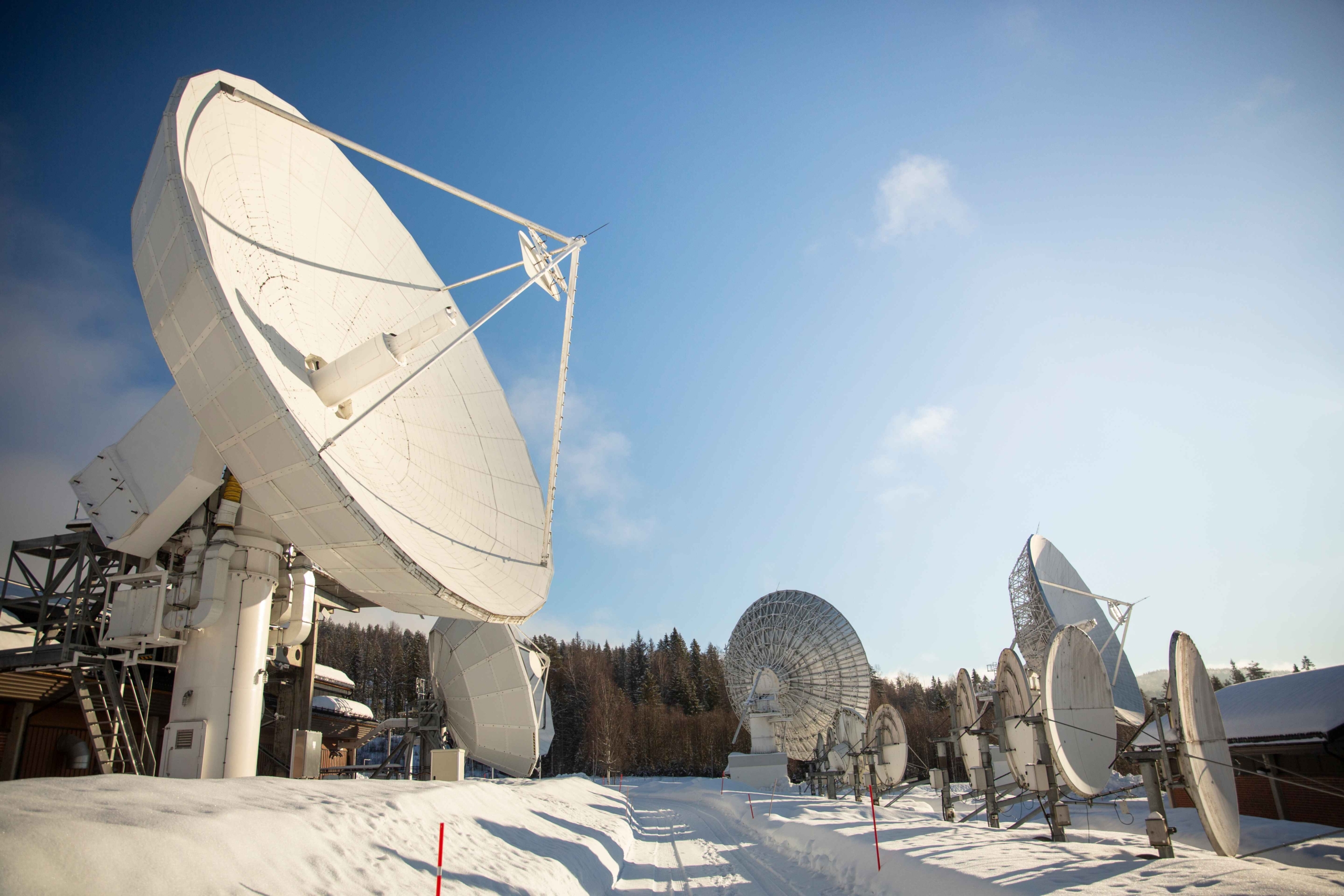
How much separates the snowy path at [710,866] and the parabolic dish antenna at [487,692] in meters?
4.79

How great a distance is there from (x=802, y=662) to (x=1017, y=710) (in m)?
22.7

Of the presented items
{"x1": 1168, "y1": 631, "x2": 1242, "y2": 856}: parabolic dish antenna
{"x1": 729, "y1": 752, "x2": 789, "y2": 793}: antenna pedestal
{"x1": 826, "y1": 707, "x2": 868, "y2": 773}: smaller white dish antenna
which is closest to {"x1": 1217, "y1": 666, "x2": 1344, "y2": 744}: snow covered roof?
{"x1": 1168, "y1": 631, "x2": 1242, "y2": 856}: parabolic dish antenna

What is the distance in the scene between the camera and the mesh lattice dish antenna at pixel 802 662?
38.2 m

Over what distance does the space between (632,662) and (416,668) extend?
3295 cm

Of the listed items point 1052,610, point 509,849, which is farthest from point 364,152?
point 1052,610

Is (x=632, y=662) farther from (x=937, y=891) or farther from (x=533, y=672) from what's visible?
(x=937, y=891)

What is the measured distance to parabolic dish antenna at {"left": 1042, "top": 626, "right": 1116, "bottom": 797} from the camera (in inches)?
575

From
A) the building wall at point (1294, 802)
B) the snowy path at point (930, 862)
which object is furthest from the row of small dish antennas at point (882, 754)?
the building wall at point (1294, 802)

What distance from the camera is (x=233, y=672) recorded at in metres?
12.7

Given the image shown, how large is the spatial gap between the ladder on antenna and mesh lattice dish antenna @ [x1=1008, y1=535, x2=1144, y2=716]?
3205 cm

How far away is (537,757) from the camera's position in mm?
24297

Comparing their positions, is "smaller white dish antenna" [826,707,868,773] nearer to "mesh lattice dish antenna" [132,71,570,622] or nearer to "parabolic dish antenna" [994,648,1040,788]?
"parabolic dish antenna" [994,648,1040,788]

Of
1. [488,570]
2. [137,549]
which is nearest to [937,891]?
[488,570]

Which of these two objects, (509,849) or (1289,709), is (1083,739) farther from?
(509,849)
